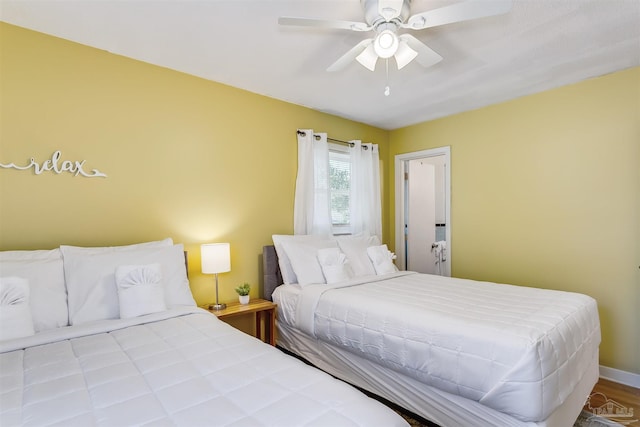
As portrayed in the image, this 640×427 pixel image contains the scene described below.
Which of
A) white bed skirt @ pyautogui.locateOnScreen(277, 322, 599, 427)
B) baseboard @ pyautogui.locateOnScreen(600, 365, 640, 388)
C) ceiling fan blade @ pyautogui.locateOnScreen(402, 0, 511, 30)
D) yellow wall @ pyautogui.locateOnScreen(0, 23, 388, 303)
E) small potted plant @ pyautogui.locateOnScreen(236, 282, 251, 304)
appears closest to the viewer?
ceiling fan blade @ pyautogui.locateOnScreen(402, 0, 511, 30)

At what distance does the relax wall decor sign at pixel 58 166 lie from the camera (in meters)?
Answer: 2.10

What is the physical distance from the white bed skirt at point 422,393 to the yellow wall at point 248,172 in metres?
1.01

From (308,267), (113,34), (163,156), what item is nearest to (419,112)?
(308,267)

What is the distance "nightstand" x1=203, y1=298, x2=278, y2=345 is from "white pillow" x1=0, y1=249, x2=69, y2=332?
1.04 meters

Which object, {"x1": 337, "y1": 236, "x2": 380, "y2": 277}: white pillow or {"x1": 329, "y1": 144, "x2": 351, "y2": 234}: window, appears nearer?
{"x1": 337, "y1": 236, "x2": 380, "y2": 277}: white pillow

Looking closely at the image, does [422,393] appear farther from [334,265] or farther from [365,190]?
[365,190]

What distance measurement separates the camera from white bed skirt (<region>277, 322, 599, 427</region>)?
66.8 inches

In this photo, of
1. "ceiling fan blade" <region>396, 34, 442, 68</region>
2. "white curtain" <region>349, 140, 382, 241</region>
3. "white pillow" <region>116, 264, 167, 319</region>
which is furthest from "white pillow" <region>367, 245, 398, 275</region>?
"white pillow" <region>116, 264, 167, 319</region>

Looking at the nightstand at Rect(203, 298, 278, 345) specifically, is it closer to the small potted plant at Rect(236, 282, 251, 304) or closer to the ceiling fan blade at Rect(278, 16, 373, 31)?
the small potted plant at Rect(236, 282, 251, 304)

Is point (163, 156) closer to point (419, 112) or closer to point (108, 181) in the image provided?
point (108, 181)

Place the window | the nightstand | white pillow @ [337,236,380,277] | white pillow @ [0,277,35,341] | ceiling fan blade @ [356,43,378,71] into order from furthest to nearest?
the window < white pillow @ [337,236,380,277] < the nightstand < ceiling fan blade @ [356,43,378,71] < white pillow @ [0,277,35,341]

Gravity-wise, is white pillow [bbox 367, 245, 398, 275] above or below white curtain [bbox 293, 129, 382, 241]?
below

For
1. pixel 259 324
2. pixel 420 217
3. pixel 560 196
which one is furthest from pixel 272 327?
pixel 560 196

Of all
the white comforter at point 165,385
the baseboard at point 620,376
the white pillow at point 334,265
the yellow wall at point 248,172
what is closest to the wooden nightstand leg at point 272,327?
the yellow wall at point 248,172
